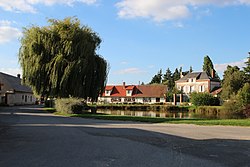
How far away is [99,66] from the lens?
34281 mm

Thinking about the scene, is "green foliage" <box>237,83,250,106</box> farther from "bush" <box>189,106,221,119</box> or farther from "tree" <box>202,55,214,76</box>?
"tree" <box>202,55,214,76</box>

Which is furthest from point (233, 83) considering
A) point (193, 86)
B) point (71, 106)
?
point (71, 106)

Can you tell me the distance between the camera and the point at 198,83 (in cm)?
7644

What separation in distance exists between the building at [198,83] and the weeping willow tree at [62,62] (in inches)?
1825

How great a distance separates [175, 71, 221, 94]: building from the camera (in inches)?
2943

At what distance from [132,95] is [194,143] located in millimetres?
76857

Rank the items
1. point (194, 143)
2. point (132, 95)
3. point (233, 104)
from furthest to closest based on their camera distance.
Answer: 1. point (132, 95)
2. point (233, 104)
3. point (194, 143)

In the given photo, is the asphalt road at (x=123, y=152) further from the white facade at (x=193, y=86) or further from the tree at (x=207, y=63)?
the tree at (x=207, y=63)

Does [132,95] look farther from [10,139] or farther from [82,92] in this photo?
[10,139]

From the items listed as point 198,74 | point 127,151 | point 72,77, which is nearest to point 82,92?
point 72,77

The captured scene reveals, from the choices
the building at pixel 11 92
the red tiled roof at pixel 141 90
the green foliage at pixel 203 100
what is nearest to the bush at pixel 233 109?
the green foliage at pixel 203 100

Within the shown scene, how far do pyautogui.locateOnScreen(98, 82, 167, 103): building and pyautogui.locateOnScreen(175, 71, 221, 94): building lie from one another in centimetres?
616

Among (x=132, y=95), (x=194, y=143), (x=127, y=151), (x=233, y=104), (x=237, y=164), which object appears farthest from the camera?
(x=132, y=95)

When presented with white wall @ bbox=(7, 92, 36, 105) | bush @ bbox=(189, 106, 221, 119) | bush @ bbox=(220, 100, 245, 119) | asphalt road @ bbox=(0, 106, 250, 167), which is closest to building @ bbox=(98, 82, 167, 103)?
white wall @ bbox=(7, 92, 36, 105)
